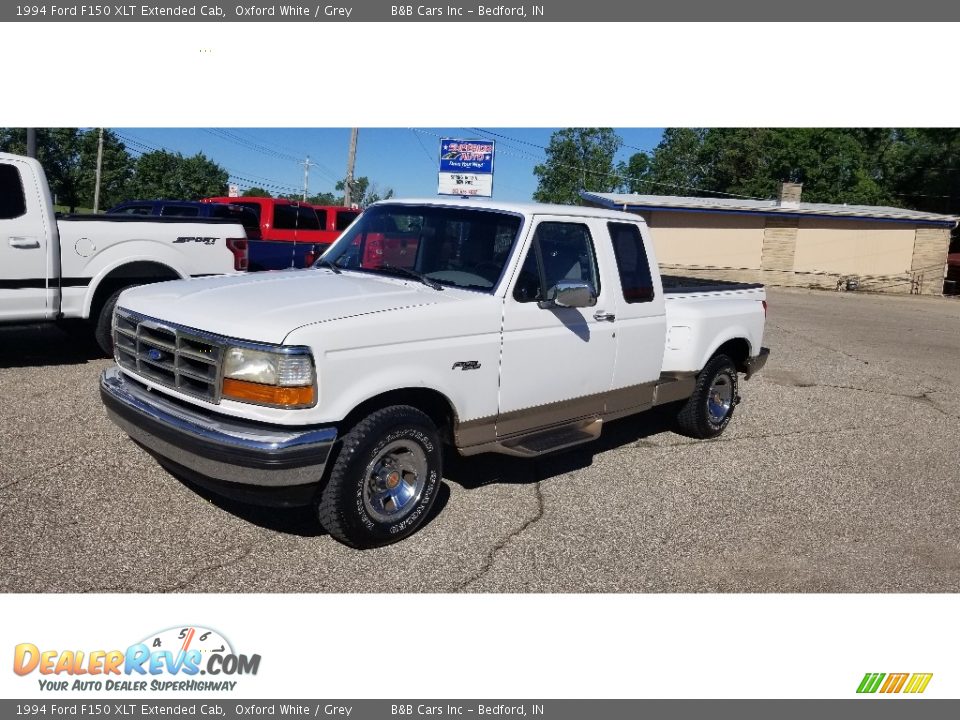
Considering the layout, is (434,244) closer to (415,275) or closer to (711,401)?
(415,275)

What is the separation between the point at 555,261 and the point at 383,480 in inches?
76.5

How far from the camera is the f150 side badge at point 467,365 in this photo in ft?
14.5

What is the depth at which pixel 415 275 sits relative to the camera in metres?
4.92

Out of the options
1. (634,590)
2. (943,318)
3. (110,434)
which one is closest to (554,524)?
(634,590)

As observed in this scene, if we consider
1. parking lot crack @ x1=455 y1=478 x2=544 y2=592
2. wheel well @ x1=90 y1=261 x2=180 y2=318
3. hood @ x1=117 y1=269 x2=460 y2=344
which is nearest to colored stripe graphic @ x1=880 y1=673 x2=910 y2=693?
parking lot crack @ x1=455 y1=478 x2=544 y2=592

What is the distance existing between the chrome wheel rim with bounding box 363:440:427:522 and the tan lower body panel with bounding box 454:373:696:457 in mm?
343

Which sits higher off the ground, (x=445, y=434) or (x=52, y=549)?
(x=445, y=434)

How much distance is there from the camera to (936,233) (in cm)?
3450

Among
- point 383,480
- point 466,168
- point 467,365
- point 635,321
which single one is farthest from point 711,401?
point 466,168

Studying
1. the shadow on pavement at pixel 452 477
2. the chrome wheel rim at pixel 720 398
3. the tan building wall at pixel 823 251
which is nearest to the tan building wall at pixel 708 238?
the tan building wall at pixel 823 251

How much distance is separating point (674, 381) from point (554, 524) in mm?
2074

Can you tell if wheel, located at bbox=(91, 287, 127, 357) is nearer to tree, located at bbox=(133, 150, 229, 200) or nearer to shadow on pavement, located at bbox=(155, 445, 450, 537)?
shadow on pavement, located at bbox=(155, 445, 450, 537)

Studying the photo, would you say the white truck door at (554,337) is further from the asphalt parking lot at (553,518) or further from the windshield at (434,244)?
the asphalt parking lot at (553,518)

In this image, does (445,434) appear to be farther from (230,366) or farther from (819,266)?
(819,266)
